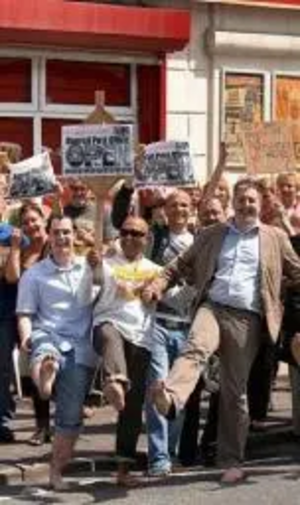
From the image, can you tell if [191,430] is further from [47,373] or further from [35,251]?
[35,251]

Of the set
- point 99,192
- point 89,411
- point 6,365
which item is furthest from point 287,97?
point 6,365

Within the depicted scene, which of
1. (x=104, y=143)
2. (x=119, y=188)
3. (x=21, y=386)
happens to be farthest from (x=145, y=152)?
(x=21, y=386)

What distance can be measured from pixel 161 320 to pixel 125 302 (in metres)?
0.53

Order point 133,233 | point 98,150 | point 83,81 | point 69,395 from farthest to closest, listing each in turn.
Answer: point 83,81, point 98,150, point 133,233, point 69,395

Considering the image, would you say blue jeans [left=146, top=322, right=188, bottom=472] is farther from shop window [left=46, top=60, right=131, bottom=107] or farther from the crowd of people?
shop window [left=46, top=60, right=131, bottom=107]

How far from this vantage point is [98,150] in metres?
9.72

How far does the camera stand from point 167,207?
32.1ft

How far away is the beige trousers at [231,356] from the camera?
350 inches

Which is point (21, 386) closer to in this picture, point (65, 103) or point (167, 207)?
point (167, 207)

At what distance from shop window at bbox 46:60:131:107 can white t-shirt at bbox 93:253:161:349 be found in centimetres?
656

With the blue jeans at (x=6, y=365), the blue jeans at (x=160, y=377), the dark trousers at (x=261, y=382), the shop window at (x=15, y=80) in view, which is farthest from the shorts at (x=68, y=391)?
the shop window at (x=15, y=80)

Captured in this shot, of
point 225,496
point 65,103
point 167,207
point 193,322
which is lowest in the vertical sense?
point 225,496

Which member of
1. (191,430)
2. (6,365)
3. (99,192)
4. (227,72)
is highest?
(227,72)

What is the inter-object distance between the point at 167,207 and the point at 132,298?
1153 millimetres
